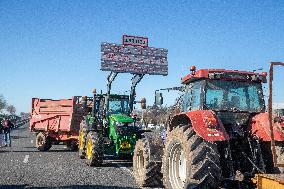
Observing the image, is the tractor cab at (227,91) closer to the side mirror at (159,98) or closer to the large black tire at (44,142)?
the side mirror at (159,98)

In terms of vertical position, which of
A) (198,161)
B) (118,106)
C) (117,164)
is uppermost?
(118,106)

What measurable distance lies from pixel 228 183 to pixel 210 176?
1.76 feet

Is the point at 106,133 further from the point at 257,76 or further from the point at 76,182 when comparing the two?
the point at 257,76

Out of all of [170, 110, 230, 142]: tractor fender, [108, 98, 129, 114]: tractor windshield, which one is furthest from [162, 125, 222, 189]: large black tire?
[108, 98, 129, 114]: tractor windshield

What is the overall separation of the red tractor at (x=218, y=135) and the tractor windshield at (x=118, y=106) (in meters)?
5.48

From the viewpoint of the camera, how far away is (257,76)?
634 centimetres

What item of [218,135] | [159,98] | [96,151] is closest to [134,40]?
[96,151]

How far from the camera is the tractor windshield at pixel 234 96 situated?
20.3 feet

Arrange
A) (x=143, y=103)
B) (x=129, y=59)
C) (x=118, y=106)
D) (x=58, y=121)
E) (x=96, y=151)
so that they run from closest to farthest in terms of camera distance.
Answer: (x=96, y=151), (x=143, y=103), (x=118, y=106), (x=58, y=121), (x=129, y=59)

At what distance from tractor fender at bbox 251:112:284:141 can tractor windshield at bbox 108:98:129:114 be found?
739 centimetres

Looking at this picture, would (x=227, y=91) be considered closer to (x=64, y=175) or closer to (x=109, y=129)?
(x=64, y=175)

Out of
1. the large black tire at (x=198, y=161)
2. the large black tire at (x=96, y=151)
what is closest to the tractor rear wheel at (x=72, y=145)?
the large black tire at (x=96, y=151)

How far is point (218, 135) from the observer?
5.06m

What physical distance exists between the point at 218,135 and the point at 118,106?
800 cm
